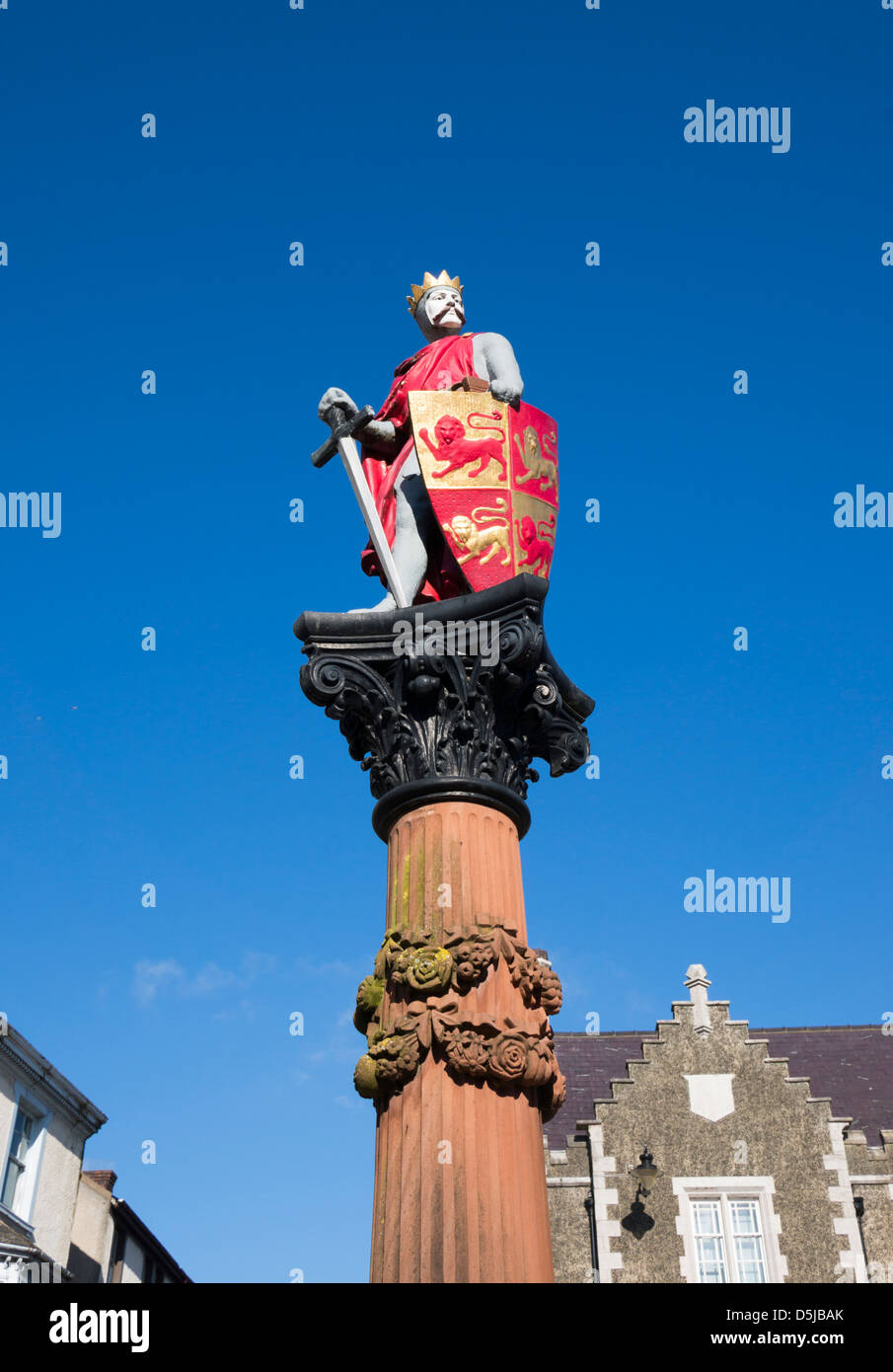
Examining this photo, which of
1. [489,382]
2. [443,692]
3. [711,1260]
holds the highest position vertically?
[489,382]

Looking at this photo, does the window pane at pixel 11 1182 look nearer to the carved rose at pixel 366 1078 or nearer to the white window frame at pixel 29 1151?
the white window frame at pixel 29 1151

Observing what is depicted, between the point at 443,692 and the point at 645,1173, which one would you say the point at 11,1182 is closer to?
the point at 645,1173

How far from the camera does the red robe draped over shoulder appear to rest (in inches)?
370

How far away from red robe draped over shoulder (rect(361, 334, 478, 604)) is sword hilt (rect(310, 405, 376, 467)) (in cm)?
34

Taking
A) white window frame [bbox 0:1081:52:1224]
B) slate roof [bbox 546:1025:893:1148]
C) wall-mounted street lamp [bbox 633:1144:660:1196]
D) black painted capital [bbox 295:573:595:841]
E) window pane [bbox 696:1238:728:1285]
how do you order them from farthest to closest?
slate roof [bbox 546:1025:893:1148] < white window frame [bbox 0:1081:52:1224] < wall-mounted street lamp [bbox 633:1144:660:1196] < window pane [bbox 696:1238:728:1285] < black painted capital [bbox 295:573:595:841]

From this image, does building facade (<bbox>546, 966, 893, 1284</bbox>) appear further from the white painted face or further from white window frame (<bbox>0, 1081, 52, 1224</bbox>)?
the white painted face

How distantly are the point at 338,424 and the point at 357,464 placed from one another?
1.16ft

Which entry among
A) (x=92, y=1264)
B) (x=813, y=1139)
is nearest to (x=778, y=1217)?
(x=813, y=1139)

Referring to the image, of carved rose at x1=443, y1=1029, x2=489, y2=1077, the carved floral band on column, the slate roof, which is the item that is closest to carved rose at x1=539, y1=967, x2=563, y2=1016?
the carved floral band on column

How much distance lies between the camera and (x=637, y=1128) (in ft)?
78.5

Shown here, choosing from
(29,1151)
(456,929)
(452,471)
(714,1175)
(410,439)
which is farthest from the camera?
(29,1151)

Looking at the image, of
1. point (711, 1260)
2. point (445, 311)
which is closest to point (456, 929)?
point (445, 311)

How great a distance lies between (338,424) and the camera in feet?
31.8
